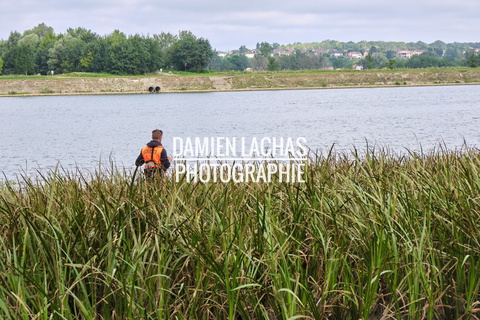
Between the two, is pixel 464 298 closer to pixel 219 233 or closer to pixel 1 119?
pixel 219 233

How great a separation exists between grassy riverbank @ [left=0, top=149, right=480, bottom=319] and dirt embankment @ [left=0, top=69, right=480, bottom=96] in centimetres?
8788

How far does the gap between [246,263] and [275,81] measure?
93.1 m

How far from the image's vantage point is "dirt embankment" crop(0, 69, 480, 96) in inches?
3632

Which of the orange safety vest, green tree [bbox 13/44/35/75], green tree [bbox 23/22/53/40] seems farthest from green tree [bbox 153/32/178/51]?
the orange safety vest

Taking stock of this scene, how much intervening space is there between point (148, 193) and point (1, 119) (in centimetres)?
4772

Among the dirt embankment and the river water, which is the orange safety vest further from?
the dirt embankment

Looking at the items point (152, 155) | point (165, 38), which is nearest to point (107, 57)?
point (165, 38)

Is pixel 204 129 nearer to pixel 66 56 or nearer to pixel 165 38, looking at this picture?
pixel 66 56

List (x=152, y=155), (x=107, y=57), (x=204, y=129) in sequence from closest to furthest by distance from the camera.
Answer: (x=152, y=155)
(x=204, y=129)
(x=107, y=57)

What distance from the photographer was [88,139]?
33.8 metres

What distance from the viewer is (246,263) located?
4223 millimetres

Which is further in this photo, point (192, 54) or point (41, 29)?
point (41, 29)

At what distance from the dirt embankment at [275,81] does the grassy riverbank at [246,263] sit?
87.9m

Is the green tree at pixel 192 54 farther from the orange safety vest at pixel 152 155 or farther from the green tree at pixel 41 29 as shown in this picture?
the orange safety vest at pixel 152 155
